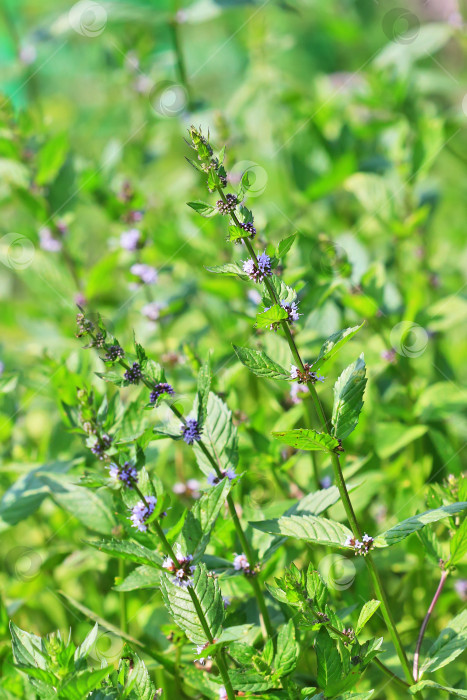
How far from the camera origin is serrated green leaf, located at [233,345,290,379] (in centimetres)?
78

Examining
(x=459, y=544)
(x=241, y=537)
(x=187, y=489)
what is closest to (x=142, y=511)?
(x=241, y=537)

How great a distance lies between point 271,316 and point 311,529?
0.25 metres

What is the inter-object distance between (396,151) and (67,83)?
2402mm

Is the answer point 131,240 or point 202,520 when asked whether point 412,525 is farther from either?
point 131,240

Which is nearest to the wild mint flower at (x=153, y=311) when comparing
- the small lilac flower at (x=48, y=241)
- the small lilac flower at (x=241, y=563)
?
the small lilac flower at (x=48, y=241)

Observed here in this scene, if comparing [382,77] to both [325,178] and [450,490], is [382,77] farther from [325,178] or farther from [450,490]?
[450,490]

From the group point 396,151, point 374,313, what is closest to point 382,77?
point 396,151

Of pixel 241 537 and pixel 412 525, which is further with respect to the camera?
pixel 241 537

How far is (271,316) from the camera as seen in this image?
760 millimetres

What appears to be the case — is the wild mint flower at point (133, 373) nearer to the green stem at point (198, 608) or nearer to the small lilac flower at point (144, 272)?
the green stem at point (198, 608)

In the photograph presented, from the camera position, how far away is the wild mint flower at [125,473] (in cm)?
83

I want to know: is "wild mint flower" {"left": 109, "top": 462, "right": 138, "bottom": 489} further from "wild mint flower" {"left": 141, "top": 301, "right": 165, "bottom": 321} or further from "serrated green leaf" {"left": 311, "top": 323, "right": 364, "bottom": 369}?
"wild mint flower" {"left": 141, "top": 301, "right": 165, "bottom": 321}

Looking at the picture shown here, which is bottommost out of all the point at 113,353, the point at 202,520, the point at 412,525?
the point at 412,525

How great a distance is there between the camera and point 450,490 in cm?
92
